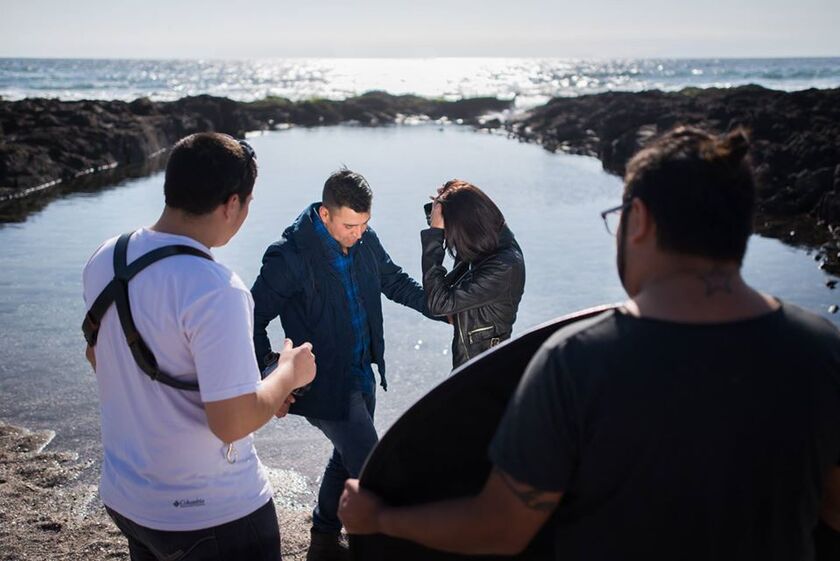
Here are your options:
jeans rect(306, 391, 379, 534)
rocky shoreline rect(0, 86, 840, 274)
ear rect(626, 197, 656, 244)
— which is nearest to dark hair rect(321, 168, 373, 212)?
jeans rect(306, 391, 379, 534)

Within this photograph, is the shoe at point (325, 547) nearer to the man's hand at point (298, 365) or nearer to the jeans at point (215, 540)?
the jeans at point (215, 540)

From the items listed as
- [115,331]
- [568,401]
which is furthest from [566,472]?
[115,331]

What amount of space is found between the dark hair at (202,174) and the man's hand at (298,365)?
0.47 metres

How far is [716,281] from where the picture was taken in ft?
5.17

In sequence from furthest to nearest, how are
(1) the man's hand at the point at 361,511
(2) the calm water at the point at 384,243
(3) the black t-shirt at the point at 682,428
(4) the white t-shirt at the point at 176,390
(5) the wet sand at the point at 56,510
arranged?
(2) the calm water at the point at 384,243 < (5) the wet sand at the point at 56,510 < (4) the white t-shirt at the point at 176,390 < (1) the man's hand at the point at 361,511 < (3) the black t-shirt at the point at 682,428

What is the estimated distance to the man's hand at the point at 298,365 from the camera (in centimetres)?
251

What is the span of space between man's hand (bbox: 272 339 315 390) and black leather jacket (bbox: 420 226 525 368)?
144cm

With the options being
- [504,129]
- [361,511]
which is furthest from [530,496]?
[504,129]

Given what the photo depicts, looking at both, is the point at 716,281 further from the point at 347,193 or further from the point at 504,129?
the point at 504,129

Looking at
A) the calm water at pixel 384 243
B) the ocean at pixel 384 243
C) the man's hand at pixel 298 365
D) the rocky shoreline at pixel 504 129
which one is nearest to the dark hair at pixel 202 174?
the man's hand at pixel 298 365

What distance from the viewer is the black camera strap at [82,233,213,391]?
7.41ft

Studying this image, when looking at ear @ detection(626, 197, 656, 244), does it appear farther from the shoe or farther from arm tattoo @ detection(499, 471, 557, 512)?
the shoe

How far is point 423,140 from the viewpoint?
25.7 m

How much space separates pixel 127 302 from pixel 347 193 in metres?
1.68
